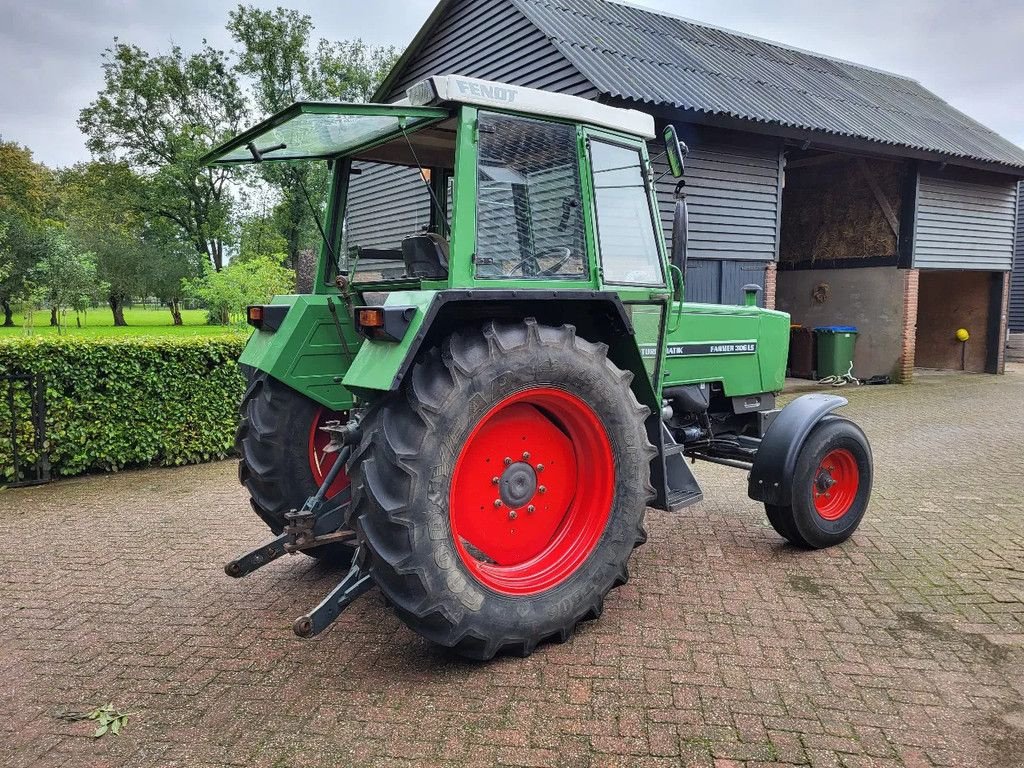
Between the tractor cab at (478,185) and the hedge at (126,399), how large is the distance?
337 centimetres

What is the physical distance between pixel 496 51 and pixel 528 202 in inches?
330

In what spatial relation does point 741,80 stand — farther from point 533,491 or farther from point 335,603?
point 335,603

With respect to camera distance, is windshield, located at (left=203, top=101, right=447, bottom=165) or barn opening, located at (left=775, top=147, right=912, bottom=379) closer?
windshield, located at (left=203, top=101, right=447, bottom=165)

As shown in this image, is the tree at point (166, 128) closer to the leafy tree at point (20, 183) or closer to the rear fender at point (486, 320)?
the leafy tree at point (20, 183)

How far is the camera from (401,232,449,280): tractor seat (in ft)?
11.2

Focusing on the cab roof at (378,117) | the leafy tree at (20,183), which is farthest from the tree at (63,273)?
the cab roof at (378,117)

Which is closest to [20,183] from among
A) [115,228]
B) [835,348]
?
[115,228]

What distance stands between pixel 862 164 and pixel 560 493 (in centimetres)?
1252

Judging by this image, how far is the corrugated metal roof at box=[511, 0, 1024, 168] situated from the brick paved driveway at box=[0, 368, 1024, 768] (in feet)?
21.0

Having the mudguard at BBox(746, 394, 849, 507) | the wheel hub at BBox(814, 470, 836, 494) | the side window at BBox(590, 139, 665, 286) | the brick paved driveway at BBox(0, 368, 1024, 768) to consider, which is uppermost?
the side window at BBox(590, 139, 665, 286)

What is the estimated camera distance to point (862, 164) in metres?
13.2

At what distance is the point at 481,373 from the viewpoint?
2869 mm

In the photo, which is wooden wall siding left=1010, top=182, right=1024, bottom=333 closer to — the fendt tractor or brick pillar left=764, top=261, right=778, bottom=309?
brick pillar left=764, top=261, right=778, bottom=309

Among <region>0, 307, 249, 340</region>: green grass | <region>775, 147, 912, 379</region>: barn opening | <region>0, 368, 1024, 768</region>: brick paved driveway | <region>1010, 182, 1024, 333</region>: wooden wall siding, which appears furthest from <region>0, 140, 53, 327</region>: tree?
<region>1010, 182, 1024, 333</region>: wooden wall siding
